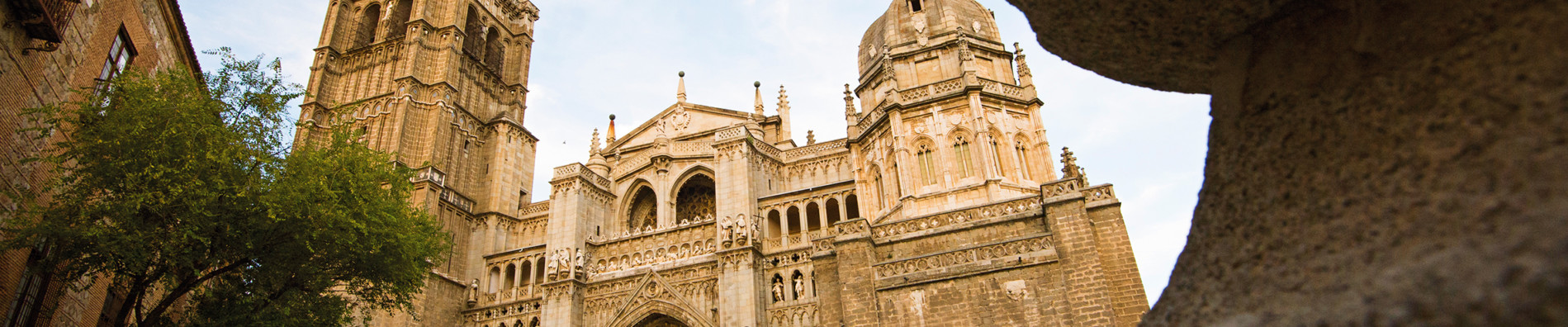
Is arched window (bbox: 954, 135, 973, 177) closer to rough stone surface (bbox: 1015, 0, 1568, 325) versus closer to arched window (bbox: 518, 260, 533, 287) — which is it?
arched window (bbox: 518, 260, 533, 287)

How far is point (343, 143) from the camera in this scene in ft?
48.8

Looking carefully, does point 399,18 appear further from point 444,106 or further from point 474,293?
point 474,293

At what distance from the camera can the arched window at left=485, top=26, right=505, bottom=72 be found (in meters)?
37.6

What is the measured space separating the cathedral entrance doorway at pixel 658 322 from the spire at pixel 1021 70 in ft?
39.9

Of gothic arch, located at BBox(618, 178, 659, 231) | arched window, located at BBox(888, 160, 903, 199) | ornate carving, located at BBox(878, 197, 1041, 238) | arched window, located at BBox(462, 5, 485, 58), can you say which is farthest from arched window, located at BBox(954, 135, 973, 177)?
arched window, located at BBox(462, 5, 485, 58)

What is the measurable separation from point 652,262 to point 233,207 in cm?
1559

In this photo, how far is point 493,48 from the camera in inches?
1510

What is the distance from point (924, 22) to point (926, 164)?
15.8ft

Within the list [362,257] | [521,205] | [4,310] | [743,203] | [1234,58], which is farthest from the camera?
[521,205]

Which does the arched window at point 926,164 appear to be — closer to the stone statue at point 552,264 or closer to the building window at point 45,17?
the stone statue at point 552,264

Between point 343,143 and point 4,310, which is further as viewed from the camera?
point 343,143

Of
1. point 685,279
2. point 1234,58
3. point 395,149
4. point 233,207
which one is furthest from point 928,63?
point 1234,58

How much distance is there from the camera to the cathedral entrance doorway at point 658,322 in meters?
26.1

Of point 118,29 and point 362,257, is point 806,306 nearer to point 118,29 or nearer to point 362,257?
point 362,257
